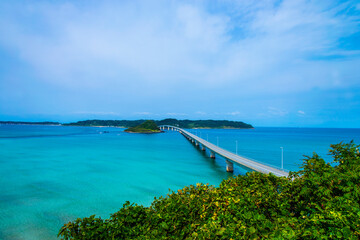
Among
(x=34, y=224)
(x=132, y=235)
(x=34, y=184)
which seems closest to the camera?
(x=132, y=235)

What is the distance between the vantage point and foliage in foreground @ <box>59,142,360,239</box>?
175 inches

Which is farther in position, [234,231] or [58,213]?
[58,213]

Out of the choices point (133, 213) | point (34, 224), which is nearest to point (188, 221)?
point (133, 213)

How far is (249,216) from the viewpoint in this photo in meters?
5.38

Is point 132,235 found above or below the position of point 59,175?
above

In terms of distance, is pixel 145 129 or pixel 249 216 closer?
pixel 249 216

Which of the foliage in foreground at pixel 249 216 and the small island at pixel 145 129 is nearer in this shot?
the foliage in foreground at pixel 249 216

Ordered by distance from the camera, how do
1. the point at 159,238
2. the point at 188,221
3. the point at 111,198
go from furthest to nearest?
the point at 111,198
the point at 188,221
the point at 159,238

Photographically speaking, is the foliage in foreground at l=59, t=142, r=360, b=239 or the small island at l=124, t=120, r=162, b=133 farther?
the small island at l=124, t=120, r=162, b=133

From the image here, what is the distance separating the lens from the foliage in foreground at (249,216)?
445cm

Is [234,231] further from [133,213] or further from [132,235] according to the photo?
[133,213]

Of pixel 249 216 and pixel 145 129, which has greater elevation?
pixel 249 216

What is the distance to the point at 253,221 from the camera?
17.3 ft

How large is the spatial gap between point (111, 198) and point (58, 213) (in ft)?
15.1
